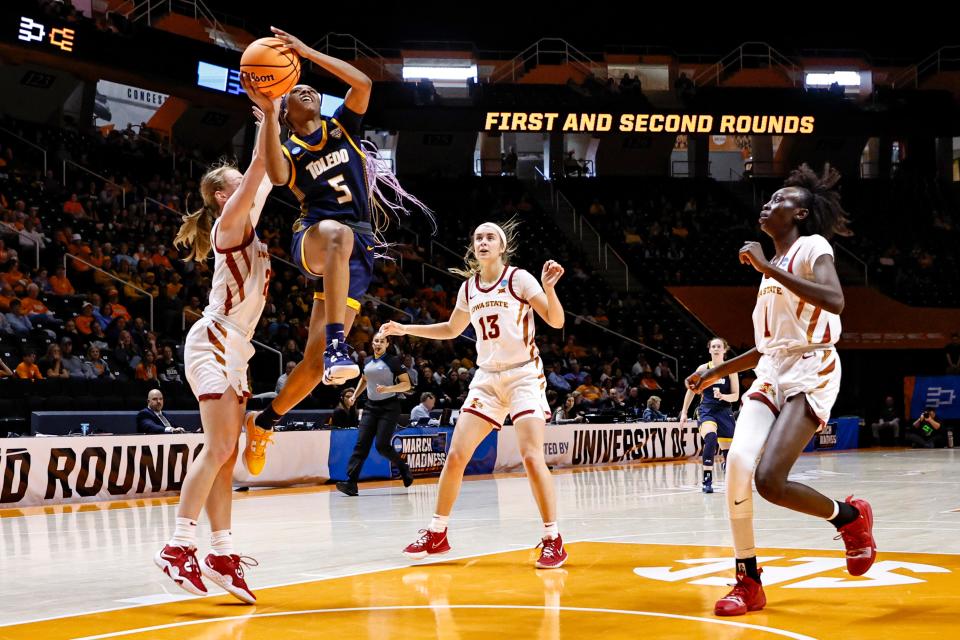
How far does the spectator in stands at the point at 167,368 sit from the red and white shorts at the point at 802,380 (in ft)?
43.2

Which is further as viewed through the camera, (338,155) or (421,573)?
(421,573)

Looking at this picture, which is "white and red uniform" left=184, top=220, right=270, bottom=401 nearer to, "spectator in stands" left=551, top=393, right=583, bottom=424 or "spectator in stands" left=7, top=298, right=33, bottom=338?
"spectator in stands" left=7, top=298, right=33, bottom=338

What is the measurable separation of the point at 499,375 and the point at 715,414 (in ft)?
23.3

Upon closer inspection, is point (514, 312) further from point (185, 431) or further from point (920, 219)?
point (920, 219)

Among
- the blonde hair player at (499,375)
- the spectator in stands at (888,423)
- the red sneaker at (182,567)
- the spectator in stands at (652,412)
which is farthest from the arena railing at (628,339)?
the red sneaker at (182,567)

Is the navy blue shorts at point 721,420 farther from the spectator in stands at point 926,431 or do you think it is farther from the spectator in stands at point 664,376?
the spectator in stands at point 926,431

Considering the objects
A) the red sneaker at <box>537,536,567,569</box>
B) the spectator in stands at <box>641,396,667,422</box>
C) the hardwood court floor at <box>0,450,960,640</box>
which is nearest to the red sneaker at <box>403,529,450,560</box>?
the hardwood court floor at <box>0,450,960,640</box>

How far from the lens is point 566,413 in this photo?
828 inches

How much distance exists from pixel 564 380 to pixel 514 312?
15.6 m

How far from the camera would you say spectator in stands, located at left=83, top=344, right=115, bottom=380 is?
16.0 m

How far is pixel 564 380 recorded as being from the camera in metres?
23.2

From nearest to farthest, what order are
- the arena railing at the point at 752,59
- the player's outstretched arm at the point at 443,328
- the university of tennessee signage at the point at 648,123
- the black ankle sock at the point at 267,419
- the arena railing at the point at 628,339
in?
the black ankle sock at the point at 267,419
the player's outstretched arm at the point at 443,328
the arena railing at the point at 628,339
the university of tennessee signage at the point at 648,123
the arena railing at the point at 752,59

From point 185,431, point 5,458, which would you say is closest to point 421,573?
point 5,458

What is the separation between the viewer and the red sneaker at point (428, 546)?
7.51m
